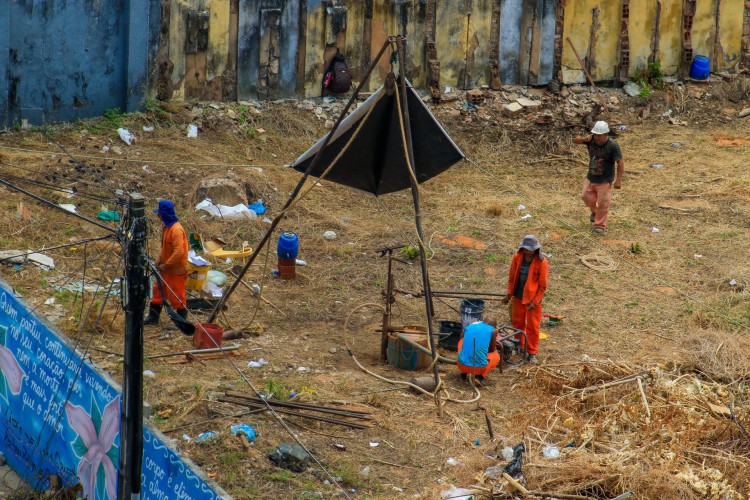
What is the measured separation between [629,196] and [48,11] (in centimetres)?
904

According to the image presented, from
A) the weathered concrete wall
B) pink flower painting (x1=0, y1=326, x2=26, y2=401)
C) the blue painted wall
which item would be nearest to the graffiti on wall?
pink flower painting (x1=0, y1=326, x2=26, y2=401)

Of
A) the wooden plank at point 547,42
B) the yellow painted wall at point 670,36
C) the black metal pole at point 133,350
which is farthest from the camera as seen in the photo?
the yellow painted wall at point 670,36

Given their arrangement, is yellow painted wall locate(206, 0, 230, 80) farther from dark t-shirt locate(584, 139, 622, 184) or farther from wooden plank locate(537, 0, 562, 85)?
dark t-shirt locate(584, 139, 622, 184)

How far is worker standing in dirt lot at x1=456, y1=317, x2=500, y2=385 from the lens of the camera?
1009 cm

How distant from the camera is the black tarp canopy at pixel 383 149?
10.9m

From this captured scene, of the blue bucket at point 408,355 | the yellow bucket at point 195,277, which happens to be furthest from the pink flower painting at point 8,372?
the blue bucket at point 408,355

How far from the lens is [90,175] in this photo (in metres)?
14.3

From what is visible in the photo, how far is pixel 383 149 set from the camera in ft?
38.5

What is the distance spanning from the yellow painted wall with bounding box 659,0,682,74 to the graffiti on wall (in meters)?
14.7

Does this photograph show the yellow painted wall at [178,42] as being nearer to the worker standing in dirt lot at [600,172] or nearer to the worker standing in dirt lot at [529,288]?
the worker standing in dirt lot at [600,172]

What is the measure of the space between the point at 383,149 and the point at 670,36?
1067cm

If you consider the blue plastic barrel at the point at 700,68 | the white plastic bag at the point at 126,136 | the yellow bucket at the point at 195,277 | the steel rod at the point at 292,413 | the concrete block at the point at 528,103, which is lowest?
the steel rod at the point at 292,413

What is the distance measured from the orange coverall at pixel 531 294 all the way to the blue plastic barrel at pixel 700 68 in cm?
1097

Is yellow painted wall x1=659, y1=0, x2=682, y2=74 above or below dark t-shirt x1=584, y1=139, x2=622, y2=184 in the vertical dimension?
above
